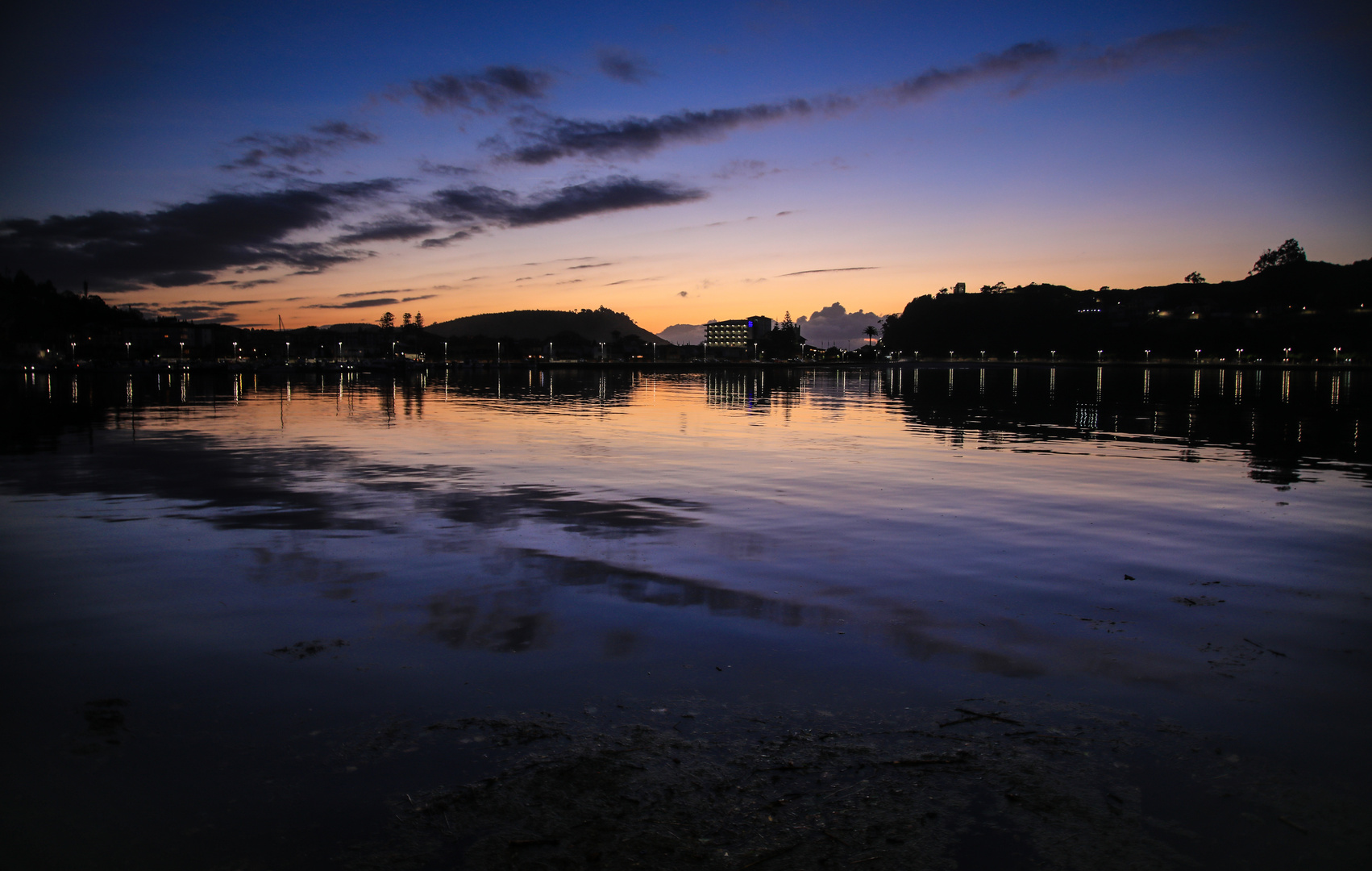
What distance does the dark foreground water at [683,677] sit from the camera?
414 centimetres

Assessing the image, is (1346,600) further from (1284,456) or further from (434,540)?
(1284,456)

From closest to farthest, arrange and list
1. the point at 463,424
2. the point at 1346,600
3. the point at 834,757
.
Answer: the point at 834,757, the point at 1346,600, the point at 463,424

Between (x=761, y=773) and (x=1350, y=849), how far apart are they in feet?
10.2

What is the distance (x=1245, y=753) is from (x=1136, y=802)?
1.18 m

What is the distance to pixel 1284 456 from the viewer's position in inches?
847

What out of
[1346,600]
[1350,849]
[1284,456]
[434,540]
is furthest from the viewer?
[1284,456]

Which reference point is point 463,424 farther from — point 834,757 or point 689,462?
point 834,757

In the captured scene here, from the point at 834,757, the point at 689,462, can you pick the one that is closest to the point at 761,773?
the point at 834,757

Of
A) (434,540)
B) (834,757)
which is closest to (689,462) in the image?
(434,540)

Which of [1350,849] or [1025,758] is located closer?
[1350,849]

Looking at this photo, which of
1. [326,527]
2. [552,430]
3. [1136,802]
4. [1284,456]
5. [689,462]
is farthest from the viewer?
[552,430]

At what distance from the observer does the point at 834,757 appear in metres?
4.80

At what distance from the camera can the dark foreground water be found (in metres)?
4.14

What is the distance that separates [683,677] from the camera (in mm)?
6051
